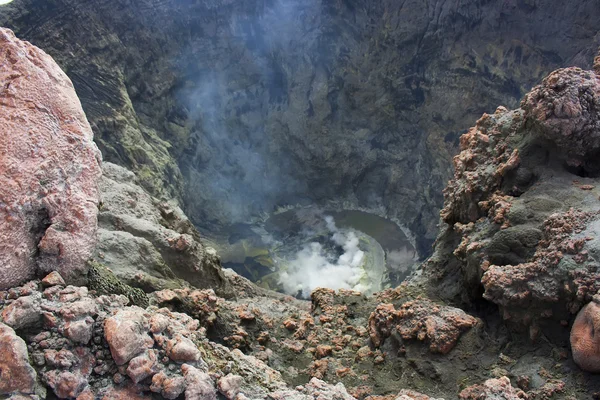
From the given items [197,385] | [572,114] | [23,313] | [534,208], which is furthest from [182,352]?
[572,114]

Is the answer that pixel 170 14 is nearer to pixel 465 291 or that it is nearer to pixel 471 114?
pixel 471 114

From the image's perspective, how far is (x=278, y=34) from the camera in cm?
2997

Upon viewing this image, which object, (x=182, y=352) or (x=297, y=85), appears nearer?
(x=182, y=352)

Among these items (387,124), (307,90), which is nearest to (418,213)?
(387,124)

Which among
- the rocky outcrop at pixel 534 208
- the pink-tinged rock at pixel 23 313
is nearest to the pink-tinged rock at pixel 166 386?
the pink-tinged rock at pixel 23 313

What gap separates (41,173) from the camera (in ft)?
14.6

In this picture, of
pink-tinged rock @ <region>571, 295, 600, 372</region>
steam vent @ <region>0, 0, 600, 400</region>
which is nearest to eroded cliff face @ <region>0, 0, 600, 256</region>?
steam vent @ <region>0, 0, 600, 400</region>

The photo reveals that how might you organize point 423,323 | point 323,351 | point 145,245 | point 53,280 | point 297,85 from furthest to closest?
1. point 297,85
2. point 145,245
3. point 323,351
4. point 423,323
5. point 53,280

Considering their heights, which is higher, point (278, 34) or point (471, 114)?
point (278, 34)

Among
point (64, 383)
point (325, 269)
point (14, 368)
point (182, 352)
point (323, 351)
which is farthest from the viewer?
point (325, 269)

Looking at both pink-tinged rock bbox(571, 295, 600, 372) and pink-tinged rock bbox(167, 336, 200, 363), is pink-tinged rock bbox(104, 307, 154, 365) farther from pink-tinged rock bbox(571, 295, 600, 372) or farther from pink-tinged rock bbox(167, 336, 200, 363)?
pink-tinged rock bbox(571, 295, 600, 372)

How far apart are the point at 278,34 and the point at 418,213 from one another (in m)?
16.5

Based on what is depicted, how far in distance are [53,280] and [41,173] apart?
3.88ft

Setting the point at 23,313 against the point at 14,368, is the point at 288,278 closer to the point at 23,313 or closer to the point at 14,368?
the point at 23,313
